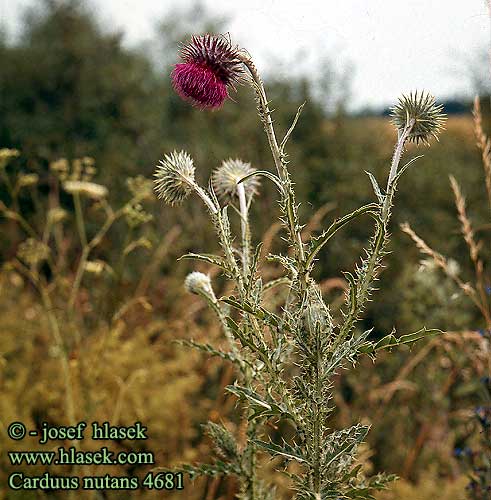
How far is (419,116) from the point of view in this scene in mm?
1174

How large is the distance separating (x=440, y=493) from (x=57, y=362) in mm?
1815

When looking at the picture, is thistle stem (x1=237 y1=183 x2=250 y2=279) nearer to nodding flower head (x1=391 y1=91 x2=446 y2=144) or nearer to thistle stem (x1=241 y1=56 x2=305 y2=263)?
thistle stem (x1=241 y1=56 x2=305 y2=263)

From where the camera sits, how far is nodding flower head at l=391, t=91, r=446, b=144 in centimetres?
117

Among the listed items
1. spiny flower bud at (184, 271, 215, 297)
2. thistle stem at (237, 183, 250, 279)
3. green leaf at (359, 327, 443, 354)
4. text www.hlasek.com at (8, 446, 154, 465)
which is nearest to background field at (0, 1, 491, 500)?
text www.hlasek.com at (8, 446, 154, 465)

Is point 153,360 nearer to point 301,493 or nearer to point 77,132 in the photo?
point 301,493

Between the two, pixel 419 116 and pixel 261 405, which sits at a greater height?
pixel 419 116

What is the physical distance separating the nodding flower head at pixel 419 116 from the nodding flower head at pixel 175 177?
1.22 ft

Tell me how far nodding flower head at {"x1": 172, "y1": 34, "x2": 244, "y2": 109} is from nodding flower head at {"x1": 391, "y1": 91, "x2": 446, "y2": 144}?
0.30 metres

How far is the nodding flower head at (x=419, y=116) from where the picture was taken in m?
1.17

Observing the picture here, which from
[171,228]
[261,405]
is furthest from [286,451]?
[171,228]

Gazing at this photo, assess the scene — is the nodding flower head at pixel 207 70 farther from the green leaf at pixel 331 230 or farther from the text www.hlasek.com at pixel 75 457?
the text www.hlasek.com at pixel 75 457

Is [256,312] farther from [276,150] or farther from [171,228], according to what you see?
[171,228]

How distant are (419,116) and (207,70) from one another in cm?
37

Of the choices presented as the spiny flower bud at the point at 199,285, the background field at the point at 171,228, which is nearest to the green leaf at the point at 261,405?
the spiny flower bud at the point at 199,285
